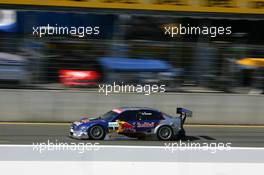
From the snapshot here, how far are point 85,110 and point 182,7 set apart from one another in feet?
16.0

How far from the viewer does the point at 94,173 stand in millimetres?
6375

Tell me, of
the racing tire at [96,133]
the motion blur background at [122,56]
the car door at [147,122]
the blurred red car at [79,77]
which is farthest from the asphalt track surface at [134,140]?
the blurred red car at [79,77]

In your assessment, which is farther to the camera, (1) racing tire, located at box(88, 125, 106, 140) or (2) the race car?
(2) the race car

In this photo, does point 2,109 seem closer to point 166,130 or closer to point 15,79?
point 15,79

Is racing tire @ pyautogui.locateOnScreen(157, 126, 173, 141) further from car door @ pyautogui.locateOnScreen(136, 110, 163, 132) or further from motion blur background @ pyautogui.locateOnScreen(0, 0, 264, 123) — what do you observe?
motion blur background @ pyautogui.locateOnScreen(0, 0, 264, 123)

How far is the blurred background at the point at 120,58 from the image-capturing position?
707 inches

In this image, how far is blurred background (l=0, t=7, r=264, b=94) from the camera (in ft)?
58.9

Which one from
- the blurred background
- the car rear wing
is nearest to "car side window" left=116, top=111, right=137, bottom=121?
the car rear wing

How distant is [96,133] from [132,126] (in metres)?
0.86

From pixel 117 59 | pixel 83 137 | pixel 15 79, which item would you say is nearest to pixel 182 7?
pixel 117 59

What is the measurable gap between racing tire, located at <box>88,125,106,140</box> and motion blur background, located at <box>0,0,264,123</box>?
3.97m

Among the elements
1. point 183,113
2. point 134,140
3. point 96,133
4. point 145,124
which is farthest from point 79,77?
point 134,140

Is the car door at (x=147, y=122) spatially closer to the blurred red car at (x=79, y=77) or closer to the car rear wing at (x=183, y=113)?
the car rear wing at (x=183, y=113)

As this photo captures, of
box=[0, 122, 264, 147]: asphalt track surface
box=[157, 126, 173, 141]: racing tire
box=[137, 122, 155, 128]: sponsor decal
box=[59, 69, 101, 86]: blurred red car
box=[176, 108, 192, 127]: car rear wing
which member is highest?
box=[59, 69, 101, 86]: blurred red car
